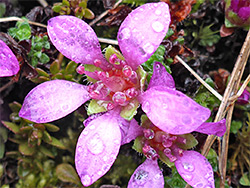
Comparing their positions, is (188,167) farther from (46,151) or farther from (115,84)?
(46,151)

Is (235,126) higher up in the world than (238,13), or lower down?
lower down

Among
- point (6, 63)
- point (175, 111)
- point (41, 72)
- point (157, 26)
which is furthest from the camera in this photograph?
point (41, 72)

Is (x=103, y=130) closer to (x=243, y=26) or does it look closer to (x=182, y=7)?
(x=182, y=7)

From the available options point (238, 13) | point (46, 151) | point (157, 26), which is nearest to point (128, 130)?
point (157, 26)

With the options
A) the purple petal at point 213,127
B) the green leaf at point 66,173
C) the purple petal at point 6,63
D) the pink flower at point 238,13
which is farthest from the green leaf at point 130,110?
the pink flower at point 238,13

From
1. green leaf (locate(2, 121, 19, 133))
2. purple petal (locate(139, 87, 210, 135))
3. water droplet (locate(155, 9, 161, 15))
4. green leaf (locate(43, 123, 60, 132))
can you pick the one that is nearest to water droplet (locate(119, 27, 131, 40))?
water droplet (locate(155, 9, 161, 15))

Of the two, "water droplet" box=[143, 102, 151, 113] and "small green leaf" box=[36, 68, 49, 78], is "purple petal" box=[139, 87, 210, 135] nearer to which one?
"water droplet" box=[143, 102, 151, 113]

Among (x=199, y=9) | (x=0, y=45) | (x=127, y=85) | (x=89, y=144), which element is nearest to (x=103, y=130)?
(x=89, y=144)
